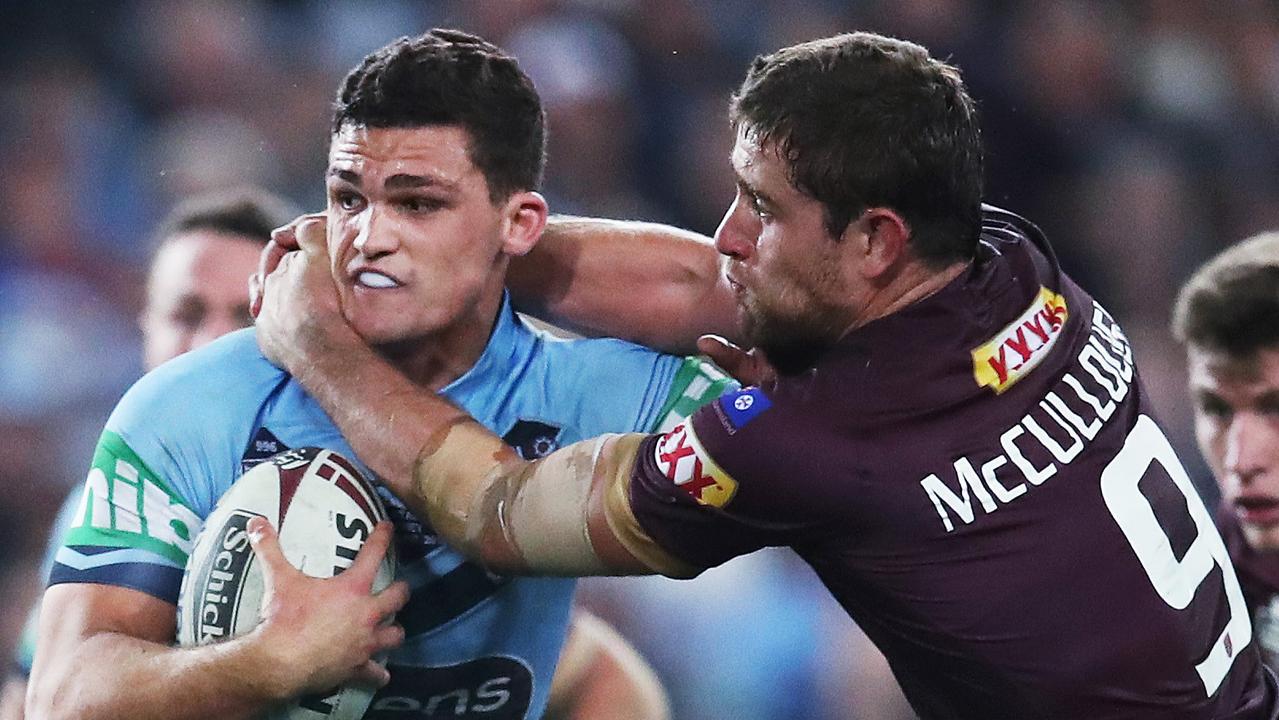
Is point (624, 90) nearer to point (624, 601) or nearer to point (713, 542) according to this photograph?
point (624, 601)

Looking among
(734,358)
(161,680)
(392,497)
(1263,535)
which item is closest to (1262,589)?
(1263,535)

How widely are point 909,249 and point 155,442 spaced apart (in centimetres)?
126

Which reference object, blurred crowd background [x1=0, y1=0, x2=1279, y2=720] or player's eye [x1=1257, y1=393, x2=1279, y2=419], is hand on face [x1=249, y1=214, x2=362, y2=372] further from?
blurred crowd background [x1=0, y1=0, x2=1279, y2=720]

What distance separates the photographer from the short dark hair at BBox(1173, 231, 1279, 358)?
380 centimetres

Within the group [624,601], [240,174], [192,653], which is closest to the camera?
[192,653]

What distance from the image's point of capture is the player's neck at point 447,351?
309cm

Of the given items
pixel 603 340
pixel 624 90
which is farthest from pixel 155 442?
pixel 624 90

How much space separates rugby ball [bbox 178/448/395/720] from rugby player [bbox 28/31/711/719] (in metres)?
0.04

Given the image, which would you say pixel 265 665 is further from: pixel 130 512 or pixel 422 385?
pixel 422 385

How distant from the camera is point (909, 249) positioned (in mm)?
2836

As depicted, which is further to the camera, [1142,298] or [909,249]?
[1142,298]

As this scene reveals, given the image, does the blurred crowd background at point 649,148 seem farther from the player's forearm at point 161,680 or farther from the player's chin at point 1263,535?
the player's forearm at point 161,680

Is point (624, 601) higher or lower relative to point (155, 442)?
lower

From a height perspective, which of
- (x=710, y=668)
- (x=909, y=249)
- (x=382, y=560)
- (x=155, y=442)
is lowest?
(x=710, y=668)
